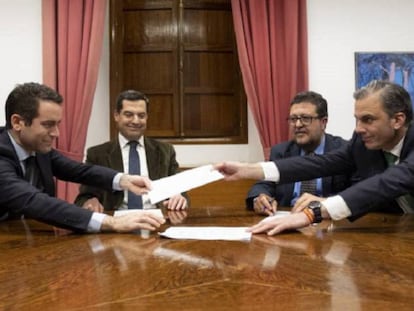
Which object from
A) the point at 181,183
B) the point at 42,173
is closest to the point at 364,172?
the point at 181,183

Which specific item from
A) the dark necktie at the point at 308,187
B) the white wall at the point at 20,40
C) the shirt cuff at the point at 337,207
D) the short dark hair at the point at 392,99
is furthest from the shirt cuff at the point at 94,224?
the white wall at the point at 20,40

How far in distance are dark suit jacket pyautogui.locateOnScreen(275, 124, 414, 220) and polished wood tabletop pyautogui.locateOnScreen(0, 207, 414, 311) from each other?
12 cm

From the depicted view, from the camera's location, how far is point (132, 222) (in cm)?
182

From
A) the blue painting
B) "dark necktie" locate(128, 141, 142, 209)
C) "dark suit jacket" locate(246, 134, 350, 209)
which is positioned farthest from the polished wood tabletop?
the blue painting

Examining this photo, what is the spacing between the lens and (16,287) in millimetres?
1110

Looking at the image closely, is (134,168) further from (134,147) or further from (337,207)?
(337,207)

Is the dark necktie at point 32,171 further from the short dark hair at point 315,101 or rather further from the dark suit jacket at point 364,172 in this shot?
the short dark hair at point 315,101

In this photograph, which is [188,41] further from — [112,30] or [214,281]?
[214,281]

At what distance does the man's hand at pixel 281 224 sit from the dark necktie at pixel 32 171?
1.17 metres

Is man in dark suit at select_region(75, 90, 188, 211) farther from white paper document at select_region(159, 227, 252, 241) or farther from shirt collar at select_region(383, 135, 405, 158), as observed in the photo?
shirt collar at select_region(383, 135, 405, 158)

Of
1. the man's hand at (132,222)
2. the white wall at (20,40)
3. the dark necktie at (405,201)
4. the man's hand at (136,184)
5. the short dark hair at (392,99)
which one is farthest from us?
the white wall at (20,40)

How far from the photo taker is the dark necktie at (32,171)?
235 centimetres

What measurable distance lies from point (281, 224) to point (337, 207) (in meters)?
0.29

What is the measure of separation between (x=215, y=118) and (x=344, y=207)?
2796mm
